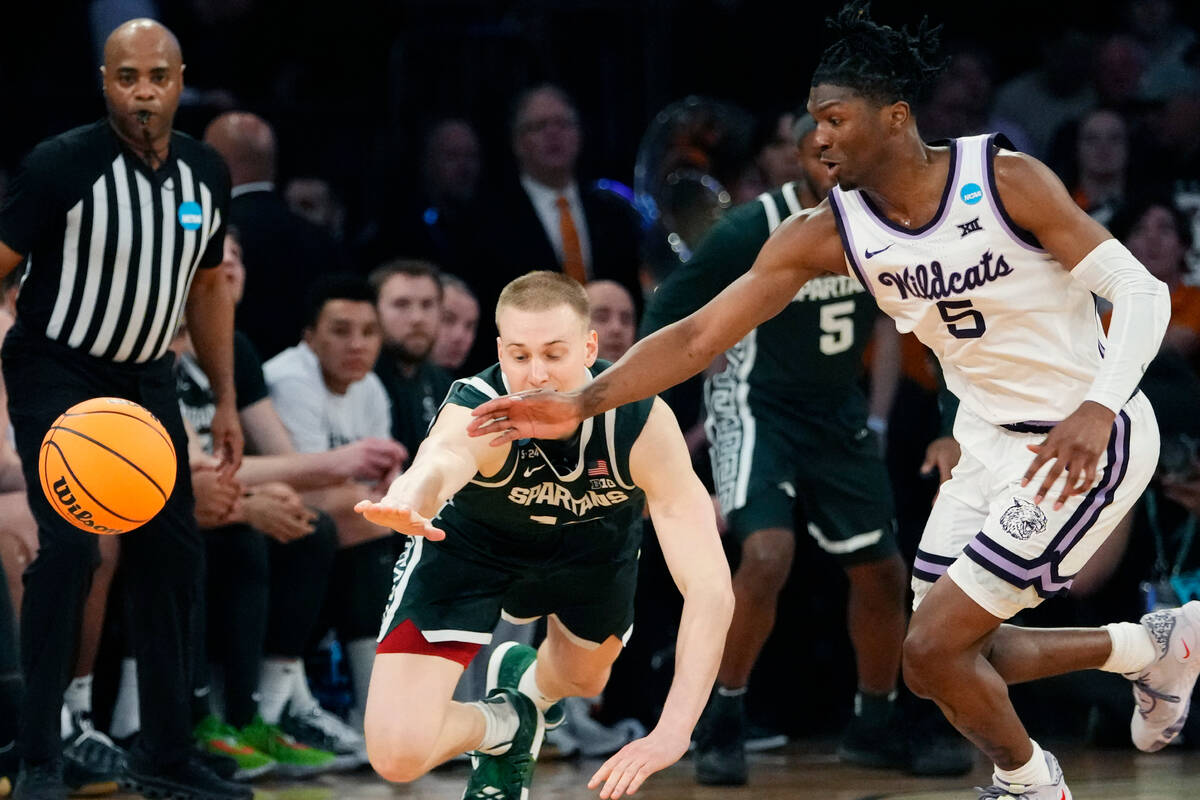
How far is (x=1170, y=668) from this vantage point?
15.1ft

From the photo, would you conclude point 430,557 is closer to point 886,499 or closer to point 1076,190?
point 886,499

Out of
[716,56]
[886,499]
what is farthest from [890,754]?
[716,56]

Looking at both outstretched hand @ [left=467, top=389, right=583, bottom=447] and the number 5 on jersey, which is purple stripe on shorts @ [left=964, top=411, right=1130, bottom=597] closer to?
the number 5 on jersey

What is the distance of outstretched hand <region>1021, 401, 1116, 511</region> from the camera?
371 centimetres

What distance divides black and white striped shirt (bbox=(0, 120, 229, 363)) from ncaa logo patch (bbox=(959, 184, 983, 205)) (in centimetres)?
230

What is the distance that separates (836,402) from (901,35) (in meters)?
1.88

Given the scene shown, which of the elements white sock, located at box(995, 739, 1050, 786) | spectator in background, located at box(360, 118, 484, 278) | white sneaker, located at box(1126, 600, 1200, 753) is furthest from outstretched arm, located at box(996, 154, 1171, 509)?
spectator in background, located at box(360, 118, 484, 278)

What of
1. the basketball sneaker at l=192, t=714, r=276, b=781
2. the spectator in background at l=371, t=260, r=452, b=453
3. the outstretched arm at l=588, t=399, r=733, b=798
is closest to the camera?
the outstretched arm at l=588, t=399, r=733, b=798

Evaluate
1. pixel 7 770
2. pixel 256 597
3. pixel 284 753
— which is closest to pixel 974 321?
pixel 256 597

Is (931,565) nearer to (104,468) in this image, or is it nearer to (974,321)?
(974,321)

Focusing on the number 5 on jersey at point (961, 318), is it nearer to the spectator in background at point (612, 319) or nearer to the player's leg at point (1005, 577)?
the player's leg at point (1005, 577)

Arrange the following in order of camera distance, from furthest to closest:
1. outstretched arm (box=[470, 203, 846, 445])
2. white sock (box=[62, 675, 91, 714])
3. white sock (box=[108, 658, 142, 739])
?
white sock (box=[108, 658, 142, 739])
white sock (box=[62, 675, 91, 714])
outstretched arm (box=[470, 203, 846, 445])

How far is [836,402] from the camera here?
5812 millimetres

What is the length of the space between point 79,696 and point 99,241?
5.04 ft
